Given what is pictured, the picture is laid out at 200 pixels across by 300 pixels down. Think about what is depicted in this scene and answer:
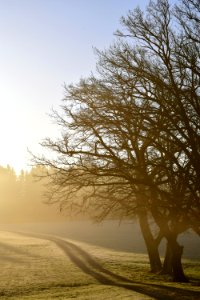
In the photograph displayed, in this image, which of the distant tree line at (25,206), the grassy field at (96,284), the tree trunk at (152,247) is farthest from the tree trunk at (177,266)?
the distant tree line at (25,206)

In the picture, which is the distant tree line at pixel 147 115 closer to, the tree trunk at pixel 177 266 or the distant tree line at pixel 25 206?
the tree trunk at pixel 177 266

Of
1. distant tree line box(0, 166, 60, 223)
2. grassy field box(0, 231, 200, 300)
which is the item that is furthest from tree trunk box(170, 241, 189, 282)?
distant tree line box(0, 166, 60, 223)

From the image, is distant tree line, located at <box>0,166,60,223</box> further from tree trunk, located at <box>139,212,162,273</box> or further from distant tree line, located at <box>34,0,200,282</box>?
distant tree line, located at <box>34,0,200,282</box>

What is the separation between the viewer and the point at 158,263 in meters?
25.8

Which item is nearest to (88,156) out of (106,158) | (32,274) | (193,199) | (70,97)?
(106,158)

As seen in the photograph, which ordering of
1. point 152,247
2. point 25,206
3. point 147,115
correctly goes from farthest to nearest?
point 25,206 → point 152,247 → point 147,115

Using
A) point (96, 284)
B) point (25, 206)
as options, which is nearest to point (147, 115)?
point (96, 284)

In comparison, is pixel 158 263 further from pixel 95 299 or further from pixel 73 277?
pixel 95 299

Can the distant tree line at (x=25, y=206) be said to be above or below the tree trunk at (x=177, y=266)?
above

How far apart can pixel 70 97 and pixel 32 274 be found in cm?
1092

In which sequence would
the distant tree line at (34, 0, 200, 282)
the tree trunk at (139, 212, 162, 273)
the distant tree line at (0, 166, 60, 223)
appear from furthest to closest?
the distant tree line at (0, 166, 60, 223) → the tree trunk at (139, 212, 162, 273) → the distant tree line at (34, 0, 200, 282)

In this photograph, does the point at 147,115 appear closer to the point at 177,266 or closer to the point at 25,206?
the point at 177,266

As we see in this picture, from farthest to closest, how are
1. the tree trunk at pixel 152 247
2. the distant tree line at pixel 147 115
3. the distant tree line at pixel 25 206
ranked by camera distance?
the distant tree line at pixel 25 206
the tree trunk at pixel 152 247
the distant tree line at pixel 147 115

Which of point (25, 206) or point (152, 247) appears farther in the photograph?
point (25, 206)
